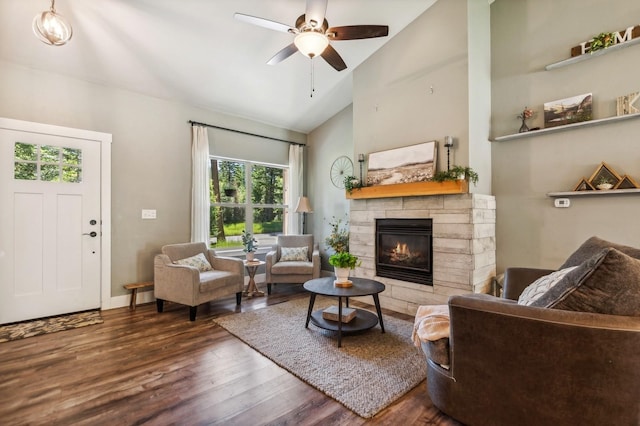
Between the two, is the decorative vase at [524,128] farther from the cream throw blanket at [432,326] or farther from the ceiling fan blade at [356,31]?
the cream throw blanket at [432,326]

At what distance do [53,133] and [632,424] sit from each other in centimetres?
524

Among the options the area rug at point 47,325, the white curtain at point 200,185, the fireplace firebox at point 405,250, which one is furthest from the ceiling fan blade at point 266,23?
the area rug at point 47,325

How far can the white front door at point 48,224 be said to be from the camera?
314 centimetres

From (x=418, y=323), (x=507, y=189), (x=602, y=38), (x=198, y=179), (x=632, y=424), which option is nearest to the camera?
(x=632, y=424)

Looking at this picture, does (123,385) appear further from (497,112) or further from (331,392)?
(497,112)

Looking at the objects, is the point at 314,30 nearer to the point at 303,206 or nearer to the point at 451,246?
the point at 451,246

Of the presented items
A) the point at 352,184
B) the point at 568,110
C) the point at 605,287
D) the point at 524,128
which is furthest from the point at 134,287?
the point at 568,110

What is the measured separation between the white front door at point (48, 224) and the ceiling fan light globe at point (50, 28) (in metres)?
1.55

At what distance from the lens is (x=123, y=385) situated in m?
2.04

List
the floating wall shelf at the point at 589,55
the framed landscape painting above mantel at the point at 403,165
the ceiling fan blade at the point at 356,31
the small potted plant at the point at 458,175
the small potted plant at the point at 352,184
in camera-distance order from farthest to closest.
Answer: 1. the small potted plant at the point at 352,184
2. the framed landscape painting above mantel at the point at 403,165
3. the small potted plant at the point at 458,175
4. the floating wall shelf at the point at 589,55
5. the ceiling fan blade at the point at 356,31

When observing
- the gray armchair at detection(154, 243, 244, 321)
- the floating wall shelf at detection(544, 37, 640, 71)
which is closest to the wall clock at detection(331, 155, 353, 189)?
the gray armchair at detection(154, 243, 244, 321)

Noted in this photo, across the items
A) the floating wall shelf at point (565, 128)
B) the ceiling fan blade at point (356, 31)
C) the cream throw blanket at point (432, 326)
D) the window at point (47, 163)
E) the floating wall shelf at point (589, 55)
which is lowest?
the cream throw blanket at point (432, 326)

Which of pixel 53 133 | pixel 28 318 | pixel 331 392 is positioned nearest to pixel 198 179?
pixel 53 133

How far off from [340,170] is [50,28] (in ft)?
13.0
